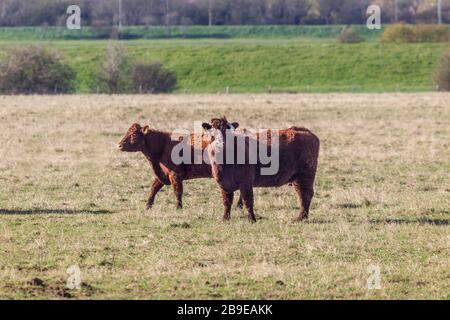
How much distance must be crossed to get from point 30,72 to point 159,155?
4653 centimetres

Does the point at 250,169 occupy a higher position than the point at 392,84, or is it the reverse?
the point at 250,169

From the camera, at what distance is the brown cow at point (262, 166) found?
16281mm

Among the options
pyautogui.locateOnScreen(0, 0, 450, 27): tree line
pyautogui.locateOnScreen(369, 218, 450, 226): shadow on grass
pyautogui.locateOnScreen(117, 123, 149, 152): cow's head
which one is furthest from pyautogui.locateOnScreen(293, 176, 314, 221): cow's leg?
pyautogui.locateOnScreen(0, 0, 450, 27): tree line

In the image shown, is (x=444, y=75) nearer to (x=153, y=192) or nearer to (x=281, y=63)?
(x=281, y=63)

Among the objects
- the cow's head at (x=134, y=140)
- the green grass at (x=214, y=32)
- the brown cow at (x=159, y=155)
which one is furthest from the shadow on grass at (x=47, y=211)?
the green grass at (x=214, y=32)

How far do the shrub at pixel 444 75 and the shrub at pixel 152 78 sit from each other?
57.1ft

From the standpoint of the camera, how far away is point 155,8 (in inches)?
4171

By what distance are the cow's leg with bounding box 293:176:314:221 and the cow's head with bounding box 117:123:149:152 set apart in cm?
305

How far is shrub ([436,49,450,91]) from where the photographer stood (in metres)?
65.4

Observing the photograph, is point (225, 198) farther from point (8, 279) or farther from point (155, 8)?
point (155, 8)
